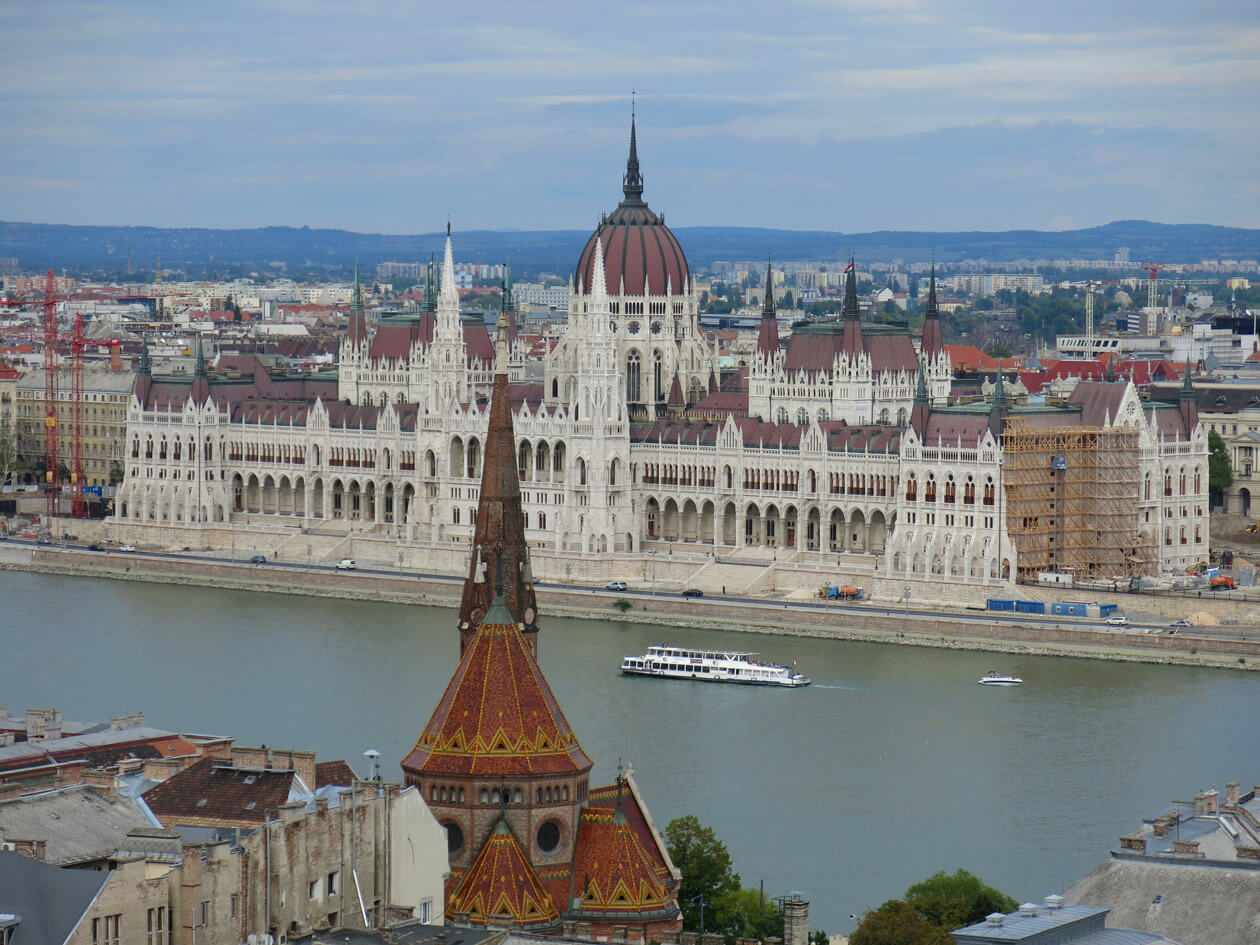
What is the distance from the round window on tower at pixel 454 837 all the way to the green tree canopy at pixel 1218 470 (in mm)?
61046

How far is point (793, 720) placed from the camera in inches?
2306

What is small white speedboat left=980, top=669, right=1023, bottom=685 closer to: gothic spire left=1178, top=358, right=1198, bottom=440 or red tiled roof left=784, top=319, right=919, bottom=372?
gothic spire left=1178, top=358, right=1198, bottom=440

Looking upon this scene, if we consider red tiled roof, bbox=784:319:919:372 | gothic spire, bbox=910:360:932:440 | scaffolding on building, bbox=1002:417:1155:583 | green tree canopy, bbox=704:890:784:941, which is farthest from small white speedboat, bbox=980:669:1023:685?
green tree canopy, bbox=704:890:784:941

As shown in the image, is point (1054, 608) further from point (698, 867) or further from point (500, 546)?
point (698, 867)

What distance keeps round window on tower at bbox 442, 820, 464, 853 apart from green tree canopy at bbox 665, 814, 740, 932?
4343 millimetres

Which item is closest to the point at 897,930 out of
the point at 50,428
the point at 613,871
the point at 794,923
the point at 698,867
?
the point at 794,923

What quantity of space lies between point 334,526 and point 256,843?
61.4 m

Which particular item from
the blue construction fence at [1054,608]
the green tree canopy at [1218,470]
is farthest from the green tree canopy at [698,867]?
the green tree canopy at [1218,470]

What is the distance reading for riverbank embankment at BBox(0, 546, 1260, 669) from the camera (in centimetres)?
6721

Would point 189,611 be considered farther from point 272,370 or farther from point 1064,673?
point 272,370

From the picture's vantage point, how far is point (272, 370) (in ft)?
367

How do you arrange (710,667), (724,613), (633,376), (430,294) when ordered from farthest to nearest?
(430,294), (633,376), (724,613), (710,667)

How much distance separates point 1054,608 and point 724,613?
8.27 m

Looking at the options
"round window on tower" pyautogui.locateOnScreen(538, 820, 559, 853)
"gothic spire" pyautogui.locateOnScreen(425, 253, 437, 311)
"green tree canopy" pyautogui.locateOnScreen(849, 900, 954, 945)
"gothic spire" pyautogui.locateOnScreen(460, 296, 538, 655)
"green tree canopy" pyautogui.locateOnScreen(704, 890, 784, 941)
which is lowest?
"green tree canopy" pyautogui.locateOnScreen(704, 890, 784, 941)
